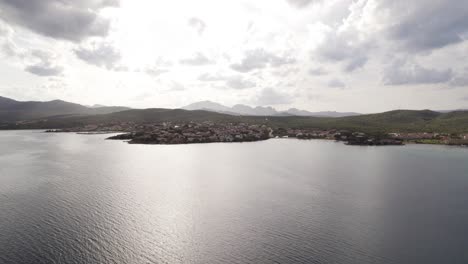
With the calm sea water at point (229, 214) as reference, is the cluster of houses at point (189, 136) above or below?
above

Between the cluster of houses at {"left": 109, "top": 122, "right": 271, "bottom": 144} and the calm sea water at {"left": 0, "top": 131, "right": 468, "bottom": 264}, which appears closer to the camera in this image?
the calm sea water at {"left": 0, "top": 131, "right": 468, "bottom": 264}

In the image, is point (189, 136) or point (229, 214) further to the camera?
point (189, 136)

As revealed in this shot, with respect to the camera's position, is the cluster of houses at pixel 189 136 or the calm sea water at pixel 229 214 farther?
the cluster of houses at pixel 189 136

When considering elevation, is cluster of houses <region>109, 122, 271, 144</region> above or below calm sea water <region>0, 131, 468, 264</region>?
above

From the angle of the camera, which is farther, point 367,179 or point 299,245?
point 367,179

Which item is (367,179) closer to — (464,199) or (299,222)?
(464,199)

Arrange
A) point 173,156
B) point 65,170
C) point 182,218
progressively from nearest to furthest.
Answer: point 182,218, point 65,170, point 173,156

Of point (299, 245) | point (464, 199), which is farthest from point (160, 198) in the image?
point (464, 199)

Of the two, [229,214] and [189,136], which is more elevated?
[189,136]
